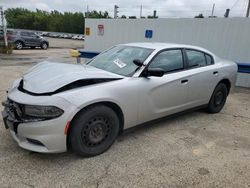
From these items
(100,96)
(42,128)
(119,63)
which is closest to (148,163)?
(100,96)

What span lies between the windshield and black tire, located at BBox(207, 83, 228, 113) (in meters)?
1.87

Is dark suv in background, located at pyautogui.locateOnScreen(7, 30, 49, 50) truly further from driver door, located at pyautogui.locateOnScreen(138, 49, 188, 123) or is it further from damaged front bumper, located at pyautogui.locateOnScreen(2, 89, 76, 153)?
damaged front bumper, located at pyautogui.locateOnScreen(2, 89, 76, 153)

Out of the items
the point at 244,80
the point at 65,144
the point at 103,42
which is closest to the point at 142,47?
the point at 65,144

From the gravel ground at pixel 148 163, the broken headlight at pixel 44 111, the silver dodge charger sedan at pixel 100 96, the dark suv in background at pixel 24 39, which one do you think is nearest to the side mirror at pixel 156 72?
the silver dodge charger sedan at pixel 100 96

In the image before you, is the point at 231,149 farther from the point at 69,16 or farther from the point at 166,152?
the point at 69,16

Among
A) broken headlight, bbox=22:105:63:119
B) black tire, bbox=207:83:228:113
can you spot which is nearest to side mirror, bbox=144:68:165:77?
broken headlight, bbox=22:105:63:119

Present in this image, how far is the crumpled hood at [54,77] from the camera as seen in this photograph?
2.77 m

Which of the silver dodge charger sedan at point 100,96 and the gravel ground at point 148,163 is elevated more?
the silver dodge charger sedan at point 100,96

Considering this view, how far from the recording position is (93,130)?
2.95m

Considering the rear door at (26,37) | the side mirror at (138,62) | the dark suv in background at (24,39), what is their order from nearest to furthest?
the side mirror at (138,62) < the dark suv in background at (24,39) < the rear door at (26,37)

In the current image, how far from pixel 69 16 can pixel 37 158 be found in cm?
6299

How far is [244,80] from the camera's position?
781cm

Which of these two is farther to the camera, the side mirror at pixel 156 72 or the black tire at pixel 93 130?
the side mirror at pixel 156 72

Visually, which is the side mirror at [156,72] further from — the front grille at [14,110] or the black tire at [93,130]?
the front grille at [14,110]
